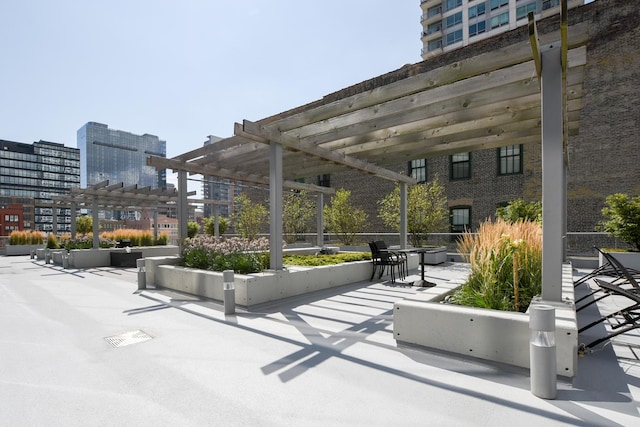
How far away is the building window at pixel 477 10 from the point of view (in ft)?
111

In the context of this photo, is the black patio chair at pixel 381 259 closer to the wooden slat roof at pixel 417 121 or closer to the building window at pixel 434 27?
the wooden slat roof at pixel 417 121

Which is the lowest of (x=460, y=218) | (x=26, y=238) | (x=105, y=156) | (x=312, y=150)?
(x=26, y=238)

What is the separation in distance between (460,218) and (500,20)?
86.4 feet

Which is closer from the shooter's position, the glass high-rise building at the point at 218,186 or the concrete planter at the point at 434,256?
the glass high-rise building at the point at 218,186

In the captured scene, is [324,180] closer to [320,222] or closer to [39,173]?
[320,222]

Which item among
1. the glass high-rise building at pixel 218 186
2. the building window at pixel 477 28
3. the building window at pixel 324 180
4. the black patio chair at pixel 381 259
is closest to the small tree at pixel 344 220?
the glass high-rise building at pixel 218 186

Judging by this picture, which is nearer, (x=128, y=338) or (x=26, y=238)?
(x=128, y=338)

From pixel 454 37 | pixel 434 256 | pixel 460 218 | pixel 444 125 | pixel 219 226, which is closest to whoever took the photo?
pixel 444 125

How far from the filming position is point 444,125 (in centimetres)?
645

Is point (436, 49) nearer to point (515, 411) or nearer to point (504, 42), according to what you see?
point (504, 42)

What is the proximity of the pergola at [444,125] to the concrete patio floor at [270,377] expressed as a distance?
4.08 ft

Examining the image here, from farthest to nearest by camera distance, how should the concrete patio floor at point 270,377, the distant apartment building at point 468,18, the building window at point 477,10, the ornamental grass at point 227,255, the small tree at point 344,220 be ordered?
the building window at point 477,10
the distant apartment building at point 468,18
the small tree at point 344,220
the ornamental grass at point 227,255
the concrete patio floor at point 270,377

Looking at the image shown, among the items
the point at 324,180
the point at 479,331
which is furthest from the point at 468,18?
the point at 479,331

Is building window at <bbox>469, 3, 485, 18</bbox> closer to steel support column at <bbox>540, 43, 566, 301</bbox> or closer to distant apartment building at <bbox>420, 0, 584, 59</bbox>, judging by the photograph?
distant apartment building at <bbox>420, 0, 584, 59</bbox>
